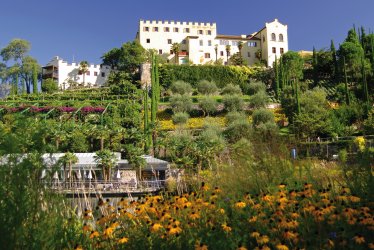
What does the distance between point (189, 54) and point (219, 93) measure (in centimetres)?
1668

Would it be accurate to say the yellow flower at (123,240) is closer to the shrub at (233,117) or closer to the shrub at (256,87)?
the shrub at (233,117)

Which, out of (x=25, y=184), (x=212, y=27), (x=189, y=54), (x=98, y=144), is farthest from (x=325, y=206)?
(x=212, y=27)

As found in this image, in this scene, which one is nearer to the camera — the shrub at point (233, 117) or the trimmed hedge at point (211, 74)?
the shrub at point (233, 117)

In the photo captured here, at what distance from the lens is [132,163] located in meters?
27.6

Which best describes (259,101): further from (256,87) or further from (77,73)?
(77,73)

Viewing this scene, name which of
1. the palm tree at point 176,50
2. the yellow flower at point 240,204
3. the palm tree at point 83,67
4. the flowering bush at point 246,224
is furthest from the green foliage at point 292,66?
the yellow flower at point 240,204

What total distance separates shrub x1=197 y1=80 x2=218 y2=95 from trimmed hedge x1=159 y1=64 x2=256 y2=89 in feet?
14.6

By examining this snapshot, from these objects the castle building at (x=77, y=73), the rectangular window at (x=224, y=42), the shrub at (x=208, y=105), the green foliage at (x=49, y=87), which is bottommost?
the shrub at (x=208, y=105)

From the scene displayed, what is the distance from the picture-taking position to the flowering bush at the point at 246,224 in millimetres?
4082

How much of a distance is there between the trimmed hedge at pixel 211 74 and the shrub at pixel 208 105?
1419 cm

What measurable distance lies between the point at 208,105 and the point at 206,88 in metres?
10.2

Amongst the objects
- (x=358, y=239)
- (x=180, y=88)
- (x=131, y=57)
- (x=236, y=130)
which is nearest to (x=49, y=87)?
(x=131, y=57)

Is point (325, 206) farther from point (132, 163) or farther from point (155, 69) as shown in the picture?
point (155, 69)

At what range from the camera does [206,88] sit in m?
52.4
